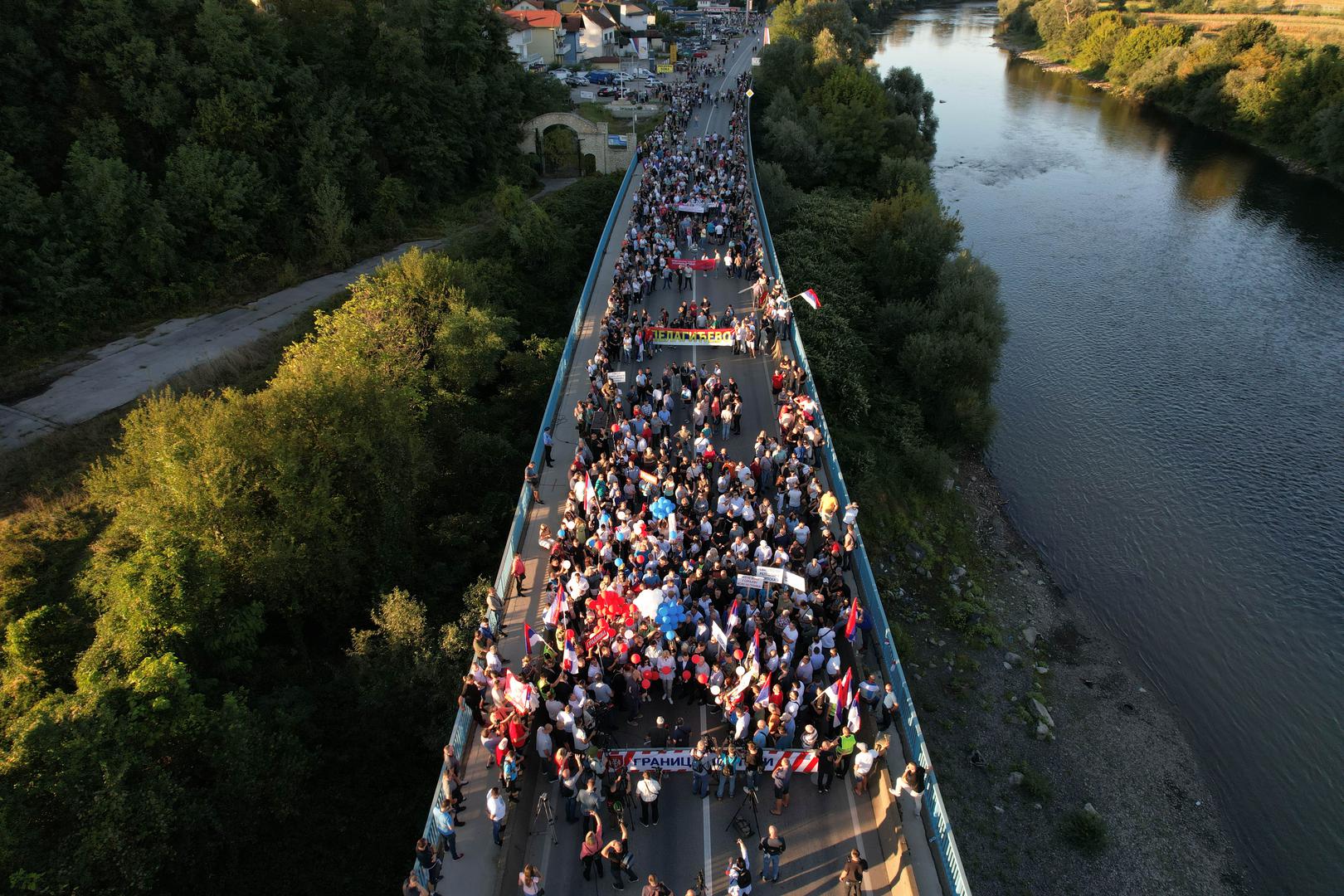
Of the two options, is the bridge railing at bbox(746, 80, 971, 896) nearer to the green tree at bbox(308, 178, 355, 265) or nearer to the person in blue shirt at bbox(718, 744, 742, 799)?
the person in blue shirt at bbox(718, 744, 742, 799)

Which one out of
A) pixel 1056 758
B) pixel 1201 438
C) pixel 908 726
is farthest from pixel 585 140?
pixel 908 726

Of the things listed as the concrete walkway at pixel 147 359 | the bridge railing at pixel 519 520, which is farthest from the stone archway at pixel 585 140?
the bridge railing at pixel 519 520

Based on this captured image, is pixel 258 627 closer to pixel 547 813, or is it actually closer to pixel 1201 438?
pixel 547 813

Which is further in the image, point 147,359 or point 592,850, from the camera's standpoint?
point 147,359

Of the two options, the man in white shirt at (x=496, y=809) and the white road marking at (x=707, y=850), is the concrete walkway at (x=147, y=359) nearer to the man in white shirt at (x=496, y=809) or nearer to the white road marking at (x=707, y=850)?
the man in white shirt at (x=496, y=809)

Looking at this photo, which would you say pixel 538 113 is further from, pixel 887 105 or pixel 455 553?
pixel 455 553

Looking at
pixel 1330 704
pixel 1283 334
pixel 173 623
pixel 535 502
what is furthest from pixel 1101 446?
pixel 173 623
